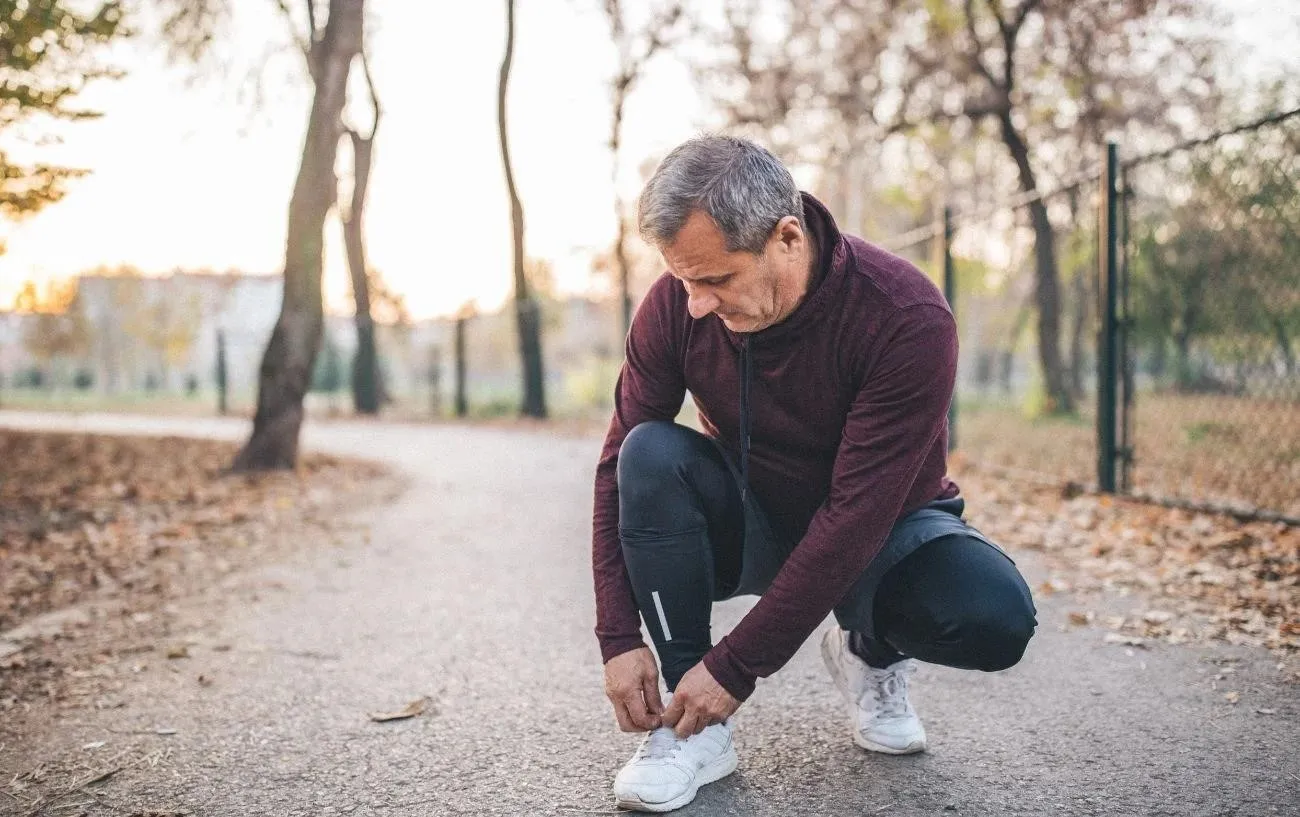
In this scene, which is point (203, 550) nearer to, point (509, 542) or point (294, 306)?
point (509, 542)

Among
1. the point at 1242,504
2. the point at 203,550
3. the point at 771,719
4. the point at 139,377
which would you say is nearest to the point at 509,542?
the point at 203,550

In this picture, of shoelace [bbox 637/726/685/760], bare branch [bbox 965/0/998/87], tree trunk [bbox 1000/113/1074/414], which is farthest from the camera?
bare branch [bbox 965/0/998/87]

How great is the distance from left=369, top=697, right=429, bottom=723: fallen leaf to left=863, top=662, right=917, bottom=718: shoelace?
1242 millimetres

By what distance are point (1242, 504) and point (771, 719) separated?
3.69 m

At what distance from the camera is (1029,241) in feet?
51.4

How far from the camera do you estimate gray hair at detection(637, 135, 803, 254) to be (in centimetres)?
201

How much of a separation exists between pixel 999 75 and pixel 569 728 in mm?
15333

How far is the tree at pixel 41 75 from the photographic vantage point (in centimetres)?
511

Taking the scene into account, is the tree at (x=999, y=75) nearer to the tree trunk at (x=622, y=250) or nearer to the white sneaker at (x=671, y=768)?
the tree trunk at (x=622, y=250)

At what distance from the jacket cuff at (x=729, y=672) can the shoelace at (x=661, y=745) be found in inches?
9.5

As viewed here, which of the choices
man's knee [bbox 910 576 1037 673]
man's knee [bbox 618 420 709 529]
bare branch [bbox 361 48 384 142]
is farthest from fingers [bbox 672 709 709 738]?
bare branch [bbox 361 48 384 142]

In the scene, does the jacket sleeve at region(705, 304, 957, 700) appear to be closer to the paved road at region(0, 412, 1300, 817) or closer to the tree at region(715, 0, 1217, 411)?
the paved road at region(0, 412, 1300, 817)

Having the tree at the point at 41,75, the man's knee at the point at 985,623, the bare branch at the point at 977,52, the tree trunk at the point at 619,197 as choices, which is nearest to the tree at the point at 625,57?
the tree trunk at the point at 619,197

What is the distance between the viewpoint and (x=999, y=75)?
1576 centimetres
